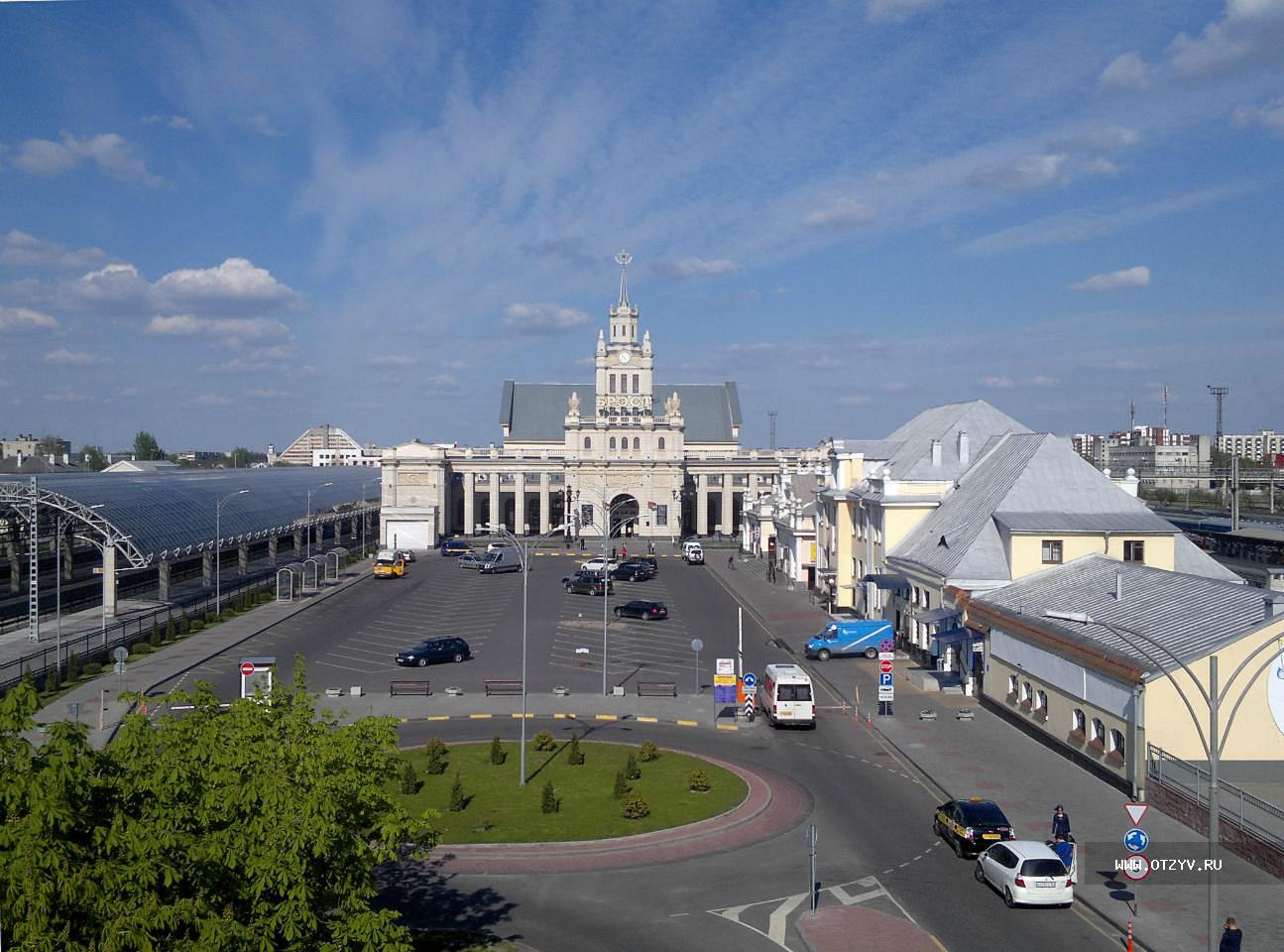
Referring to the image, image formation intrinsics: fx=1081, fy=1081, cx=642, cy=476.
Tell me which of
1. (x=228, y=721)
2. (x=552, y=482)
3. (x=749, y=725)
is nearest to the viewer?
(x=228, y=721)

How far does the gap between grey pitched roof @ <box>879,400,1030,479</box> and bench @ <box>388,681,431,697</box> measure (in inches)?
1204

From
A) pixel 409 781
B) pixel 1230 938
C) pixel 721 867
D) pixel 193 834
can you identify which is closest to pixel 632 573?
pixel 409 781

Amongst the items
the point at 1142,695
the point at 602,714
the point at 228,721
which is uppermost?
the point at 228,721

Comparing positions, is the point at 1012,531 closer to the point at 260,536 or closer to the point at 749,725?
the point at 749,725

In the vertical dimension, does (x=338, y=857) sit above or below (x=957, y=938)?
above

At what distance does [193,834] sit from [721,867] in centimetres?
1330

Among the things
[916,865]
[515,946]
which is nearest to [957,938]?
[916,865]

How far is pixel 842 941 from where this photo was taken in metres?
19.5

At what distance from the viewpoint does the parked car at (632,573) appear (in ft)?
276

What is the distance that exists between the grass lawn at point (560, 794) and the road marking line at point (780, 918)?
16.2ft

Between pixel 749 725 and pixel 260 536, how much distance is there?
57.9m

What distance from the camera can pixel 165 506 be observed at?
6725 cm

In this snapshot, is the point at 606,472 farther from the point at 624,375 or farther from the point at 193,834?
the point at 193,834

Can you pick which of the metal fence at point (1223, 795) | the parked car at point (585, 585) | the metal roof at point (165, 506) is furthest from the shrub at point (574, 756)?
the parked car at point (585, 585)
